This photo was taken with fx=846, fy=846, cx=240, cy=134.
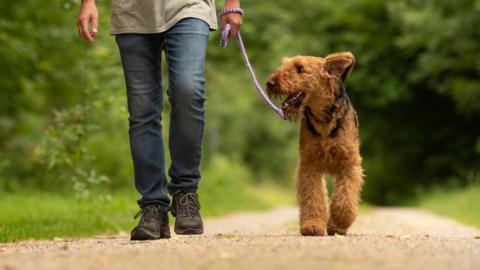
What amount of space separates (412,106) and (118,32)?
18.5 m

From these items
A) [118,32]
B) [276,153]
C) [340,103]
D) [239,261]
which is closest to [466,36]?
[340,103]

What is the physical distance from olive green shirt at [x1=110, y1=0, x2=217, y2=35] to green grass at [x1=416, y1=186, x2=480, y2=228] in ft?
21.9

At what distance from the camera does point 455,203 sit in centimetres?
1600

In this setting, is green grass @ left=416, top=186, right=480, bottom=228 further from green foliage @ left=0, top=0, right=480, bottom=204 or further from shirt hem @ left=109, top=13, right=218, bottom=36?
shirt hem @ left=109, top=13, right=218, bottom=36

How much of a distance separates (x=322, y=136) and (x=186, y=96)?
124cm

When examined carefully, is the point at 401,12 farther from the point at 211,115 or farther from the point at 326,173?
the point at 326,173

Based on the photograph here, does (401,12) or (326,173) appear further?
(401,12)

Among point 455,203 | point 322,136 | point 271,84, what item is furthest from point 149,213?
point 455,203

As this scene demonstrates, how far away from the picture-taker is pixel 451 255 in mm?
4426

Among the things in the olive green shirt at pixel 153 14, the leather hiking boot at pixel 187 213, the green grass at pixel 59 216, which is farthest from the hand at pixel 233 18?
the green grass at pixel 59 216

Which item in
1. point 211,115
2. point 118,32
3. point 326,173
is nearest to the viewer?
point 118,32

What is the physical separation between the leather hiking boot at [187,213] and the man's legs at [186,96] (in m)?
0.06

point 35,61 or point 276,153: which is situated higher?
point 35,61

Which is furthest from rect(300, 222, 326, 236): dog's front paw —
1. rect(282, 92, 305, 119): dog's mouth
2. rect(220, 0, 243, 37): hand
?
rect(220, 0, 243, 37): hand
